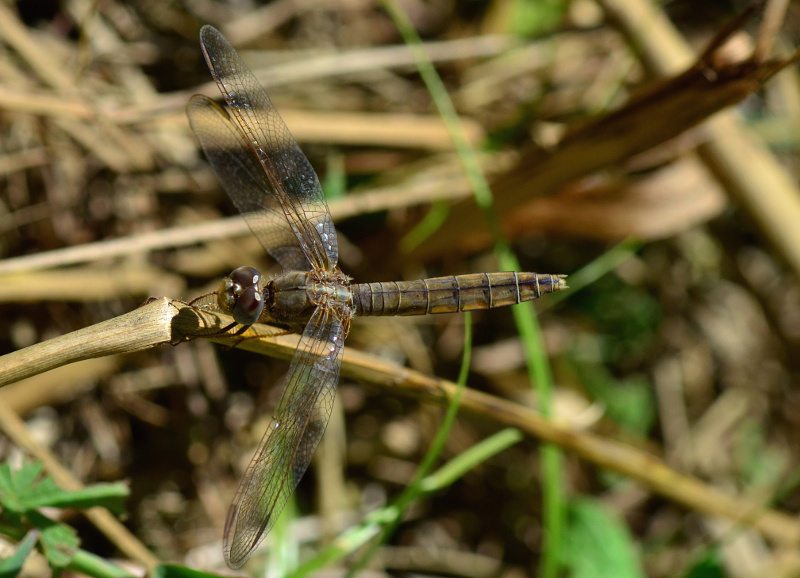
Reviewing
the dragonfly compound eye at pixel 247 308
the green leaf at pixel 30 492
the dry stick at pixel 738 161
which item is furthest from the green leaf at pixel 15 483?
the dry stick at pixel 738 161

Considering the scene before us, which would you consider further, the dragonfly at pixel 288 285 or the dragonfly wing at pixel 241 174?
the dragonfly wing at pixel 241 174

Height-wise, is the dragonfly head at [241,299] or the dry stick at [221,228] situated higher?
the dry stick at [221,228]

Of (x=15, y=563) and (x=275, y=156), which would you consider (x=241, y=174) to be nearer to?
(x=275, y=156)

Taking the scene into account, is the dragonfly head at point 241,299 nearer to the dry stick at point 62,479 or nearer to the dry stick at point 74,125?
the dry stick at point 62,479

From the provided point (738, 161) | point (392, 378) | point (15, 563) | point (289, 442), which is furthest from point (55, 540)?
point (738, 161)

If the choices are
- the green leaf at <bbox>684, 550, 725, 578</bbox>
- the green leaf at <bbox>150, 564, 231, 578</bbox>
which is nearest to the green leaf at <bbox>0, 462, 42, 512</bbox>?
the green leaf at <bbox>150, 564, 231, 578</bbox>

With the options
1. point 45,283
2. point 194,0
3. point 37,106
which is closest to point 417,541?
point 45,283
